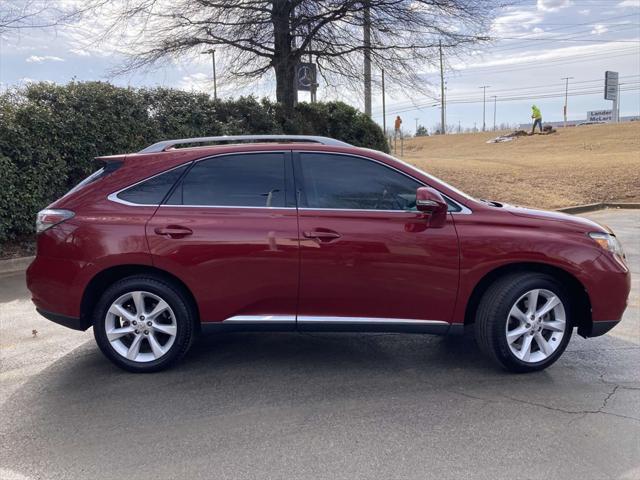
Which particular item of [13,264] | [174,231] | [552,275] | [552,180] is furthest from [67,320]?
[552,180]

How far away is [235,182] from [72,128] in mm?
5718

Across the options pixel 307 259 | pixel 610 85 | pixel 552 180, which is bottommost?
pixel 552 180

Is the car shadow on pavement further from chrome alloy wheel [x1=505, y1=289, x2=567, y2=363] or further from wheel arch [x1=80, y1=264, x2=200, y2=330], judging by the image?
wheel arch [x1=80, y1=264, x2=200, y2=330]

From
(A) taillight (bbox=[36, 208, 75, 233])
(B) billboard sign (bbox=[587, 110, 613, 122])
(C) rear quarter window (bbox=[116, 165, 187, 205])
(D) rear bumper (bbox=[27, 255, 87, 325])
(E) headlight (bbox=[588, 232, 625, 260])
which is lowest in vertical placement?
(D) rear bumper (bbox=[27, 255, 87, 325])

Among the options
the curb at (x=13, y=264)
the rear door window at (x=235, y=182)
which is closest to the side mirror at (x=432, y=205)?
the rear door window at (x=235, y=182)

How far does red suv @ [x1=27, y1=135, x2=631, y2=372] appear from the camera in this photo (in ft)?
13.3

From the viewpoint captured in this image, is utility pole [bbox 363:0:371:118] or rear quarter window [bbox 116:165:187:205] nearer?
rear quarter window [bbox 116:165:187:205]

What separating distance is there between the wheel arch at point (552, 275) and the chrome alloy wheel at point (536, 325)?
0.56 ft

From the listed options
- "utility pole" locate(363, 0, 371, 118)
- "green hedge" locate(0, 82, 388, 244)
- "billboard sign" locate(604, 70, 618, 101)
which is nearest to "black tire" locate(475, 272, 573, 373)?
"green hedge" locate(0, 82, 388, 244)

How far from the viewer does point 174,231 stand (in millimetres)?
4082

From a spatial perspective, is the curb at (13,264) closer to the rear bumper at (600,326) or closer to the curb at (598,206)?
the rear bumper at (600,326)

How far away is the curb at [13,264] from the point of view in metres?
7.88

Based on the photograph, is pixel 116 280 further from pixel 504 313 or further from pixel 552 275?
pixel 552 275

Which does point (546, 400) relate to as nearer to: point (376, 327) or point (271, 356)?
point (376, 327)
